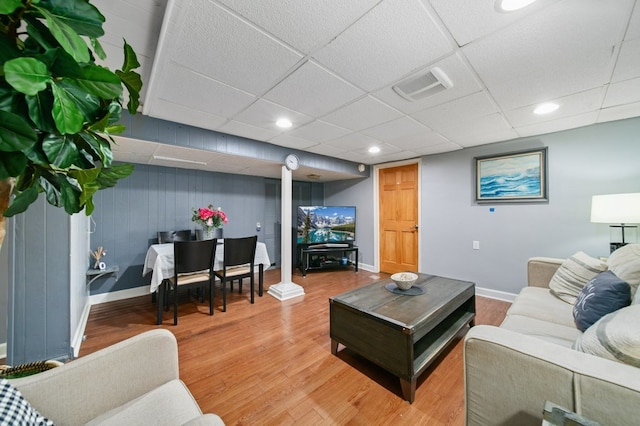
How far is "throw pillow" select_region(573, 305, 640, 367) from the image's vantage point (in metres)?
0.84

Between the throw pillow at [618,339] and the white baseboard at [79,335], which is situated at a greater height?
the throw pillow at [618,339]

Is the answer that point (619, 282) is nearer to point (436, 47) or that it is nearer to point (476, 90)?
point (476, 90)

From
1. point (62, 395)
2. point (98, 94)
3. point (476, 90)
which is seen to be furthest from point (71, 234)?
point (476, 90)

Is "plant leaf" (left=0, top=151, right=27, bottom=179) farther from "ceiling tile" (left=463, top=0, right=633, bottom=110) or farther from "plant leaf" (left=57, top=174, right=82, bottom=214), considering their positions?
"ceiling tile" (left=463, top=0, right=633, bottom=110)

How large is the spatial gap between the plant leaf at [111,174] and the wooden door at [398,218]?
13.9ft

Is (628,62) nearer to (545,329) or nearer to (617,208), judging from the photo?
(617,208)

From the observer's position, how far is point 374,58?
150 centimetres

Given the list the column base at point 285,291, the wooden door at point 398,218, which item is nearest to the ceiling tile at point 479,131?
the wooden door at point 398,218

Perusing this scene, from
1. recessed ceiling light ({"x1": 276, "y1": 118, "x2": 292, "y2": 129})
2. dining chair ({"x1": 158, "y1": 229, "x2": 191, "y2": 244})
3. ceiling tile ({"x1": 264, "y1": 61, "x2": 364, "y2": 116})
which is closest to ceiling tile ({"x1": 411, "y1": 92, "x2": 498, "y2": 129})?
ceiling tile ({"x1": 264, "y1": 61, "x2": 364, "y2": 116})

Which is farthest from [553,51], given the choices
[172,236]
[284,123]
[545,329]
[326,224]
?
[172,236]

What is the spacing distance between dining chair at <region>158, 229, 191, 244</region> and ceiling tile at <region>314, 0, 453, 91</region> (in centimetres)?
325

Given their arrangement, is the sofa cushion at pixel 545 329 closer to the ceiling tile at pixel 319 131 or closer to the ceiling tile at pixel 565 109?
the ceiling tile at pixel 565 109

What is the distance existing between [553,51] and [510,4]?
615mm

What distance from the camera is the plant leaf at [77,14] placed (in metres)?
0.49
